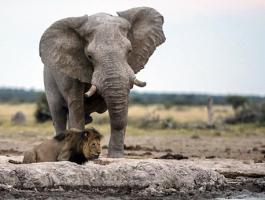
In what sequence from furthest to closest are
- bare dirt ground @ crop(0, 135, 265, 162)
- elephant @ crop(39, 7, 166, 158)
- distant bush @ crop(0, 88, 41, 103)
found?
distant bush @ crop(0, 88, 41, 103) < bare dirt ground @ crop(0, 135, 265, 162) < elephant @ crop(39, 7, 166, 158)

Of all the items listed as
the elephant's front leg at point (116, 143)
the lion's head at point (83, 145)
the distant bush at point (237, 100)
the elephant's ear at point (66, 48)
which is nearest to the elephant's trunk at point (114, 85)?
the elephant's front leg at point (116, 143)

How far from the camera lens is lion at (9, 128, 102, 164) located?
39.9 feet

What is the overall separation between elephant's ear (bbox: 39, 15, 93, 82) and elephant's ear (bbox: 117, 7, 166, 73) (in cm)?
87

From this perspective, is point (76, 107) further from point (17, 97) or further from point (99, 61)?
point (17, 97)

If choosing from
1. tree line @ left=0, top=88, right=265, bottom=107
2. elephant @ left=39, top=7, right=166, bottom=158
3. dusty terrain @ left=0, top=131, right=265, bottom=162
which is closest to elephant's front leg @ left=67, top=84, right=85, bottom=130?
elephant @ left=39, top=7, right=166, bottom=158

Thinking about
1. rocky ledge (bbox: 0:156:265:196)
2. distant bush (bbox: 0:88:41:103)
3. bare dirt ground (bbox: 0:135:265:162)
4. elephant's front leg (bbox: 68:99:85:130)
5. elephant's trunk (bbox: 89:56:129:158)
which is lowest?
distant bush (bbox: 0:88:41:103)

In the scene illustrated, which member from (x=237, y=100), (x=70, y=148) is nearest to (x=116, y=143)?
(x=70, y=148)

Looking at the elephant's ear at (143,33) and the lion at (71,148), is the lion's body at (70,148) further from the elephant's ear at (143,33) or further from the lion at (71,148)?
the elephant's ear at (143,33)

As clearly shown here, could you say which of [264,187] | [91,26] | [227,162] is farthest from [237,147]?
[264,187]

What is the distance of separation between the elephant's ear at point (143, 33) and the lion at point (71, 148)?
3749mm

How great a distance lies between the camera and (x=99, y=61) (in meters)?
14.6

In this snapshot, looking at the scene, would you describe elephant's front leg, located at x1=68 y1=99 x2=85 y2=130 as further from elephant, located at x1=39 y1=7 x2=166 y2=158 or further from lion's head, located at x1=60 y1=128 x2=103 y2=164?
lion's head, located at x1=60 y1=128 x2=103 y2=164

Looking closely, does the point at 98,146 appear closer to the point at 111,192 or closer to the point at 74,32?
the point at 111,192

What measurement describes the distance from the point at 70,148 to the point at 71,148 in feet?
0.05
